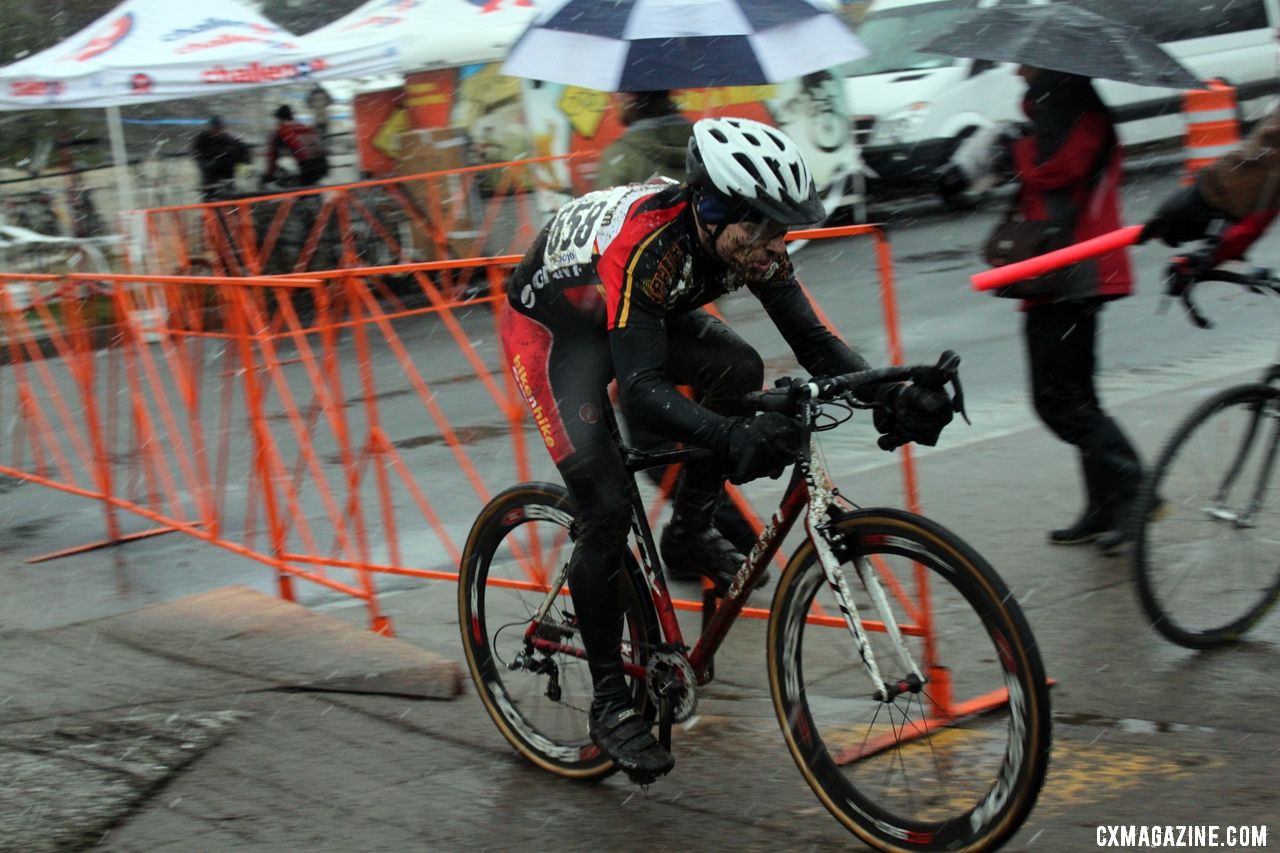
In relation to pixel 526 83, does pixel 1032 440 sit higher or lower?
lower

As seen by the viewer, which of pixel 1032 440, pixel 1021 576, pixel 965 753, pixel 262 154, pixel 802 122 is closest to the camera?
pixel 965 753

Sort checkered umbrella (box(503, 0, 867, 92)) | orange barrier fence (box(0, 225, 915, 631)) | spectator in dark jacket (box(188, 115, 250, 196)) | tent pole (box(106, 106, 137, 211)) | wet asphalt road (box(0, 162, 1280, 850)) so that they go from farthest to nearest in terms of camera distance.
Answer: spectator in dark jacket (box(188, 115, 250, 196)) < tent pole (box(106, 106, 137, 211)) < checkered umbrella (box(503, 0, 867, 92)) < orange barrier fence (box(0, 225, 915, 631)) < wet asphalt road (box(0, 162, 1280, 850))

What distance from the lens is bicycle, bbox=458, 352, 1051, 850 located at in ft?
11.0

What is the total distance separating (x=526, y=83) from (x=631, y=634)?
1290 centimetres

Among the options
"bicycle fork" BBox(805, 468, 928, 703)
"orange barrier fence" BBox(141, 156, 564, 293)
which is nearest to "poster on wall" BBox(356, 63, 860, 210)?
"orange barrier fence" BBox(141, 156, 564, 293)

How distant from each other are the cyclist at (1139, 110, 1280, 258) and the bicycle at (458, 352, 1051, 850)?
5.13ft

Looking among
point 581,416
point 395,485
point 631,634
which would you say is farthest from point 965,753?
point 395,485

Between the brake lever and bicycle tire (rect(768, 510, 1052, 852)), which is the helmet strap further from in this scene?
bicycle tire (rect(768, 510, 1052, 852))

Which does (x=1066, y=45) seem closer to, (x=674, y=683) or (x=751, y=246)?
A: (x=751, y=246)

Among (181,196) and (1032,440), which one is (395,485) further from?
(181,196)

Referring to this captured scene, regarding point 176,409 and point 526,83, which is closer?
point 176,409

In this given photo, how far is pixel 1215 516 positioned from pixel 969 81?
12.2 meters

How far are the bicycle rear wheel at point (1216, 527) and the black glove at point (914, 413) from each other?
1.42 metres

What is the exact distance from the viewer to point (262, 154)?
19.7m
